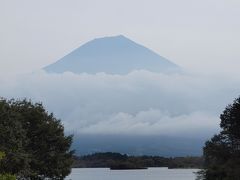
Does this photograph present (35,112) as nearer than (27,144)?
No

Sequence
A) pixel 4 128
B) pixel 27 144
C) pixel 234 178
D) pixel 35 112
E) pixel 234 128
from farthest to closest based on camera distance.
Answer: pixel 234 128, pixel 234 178, pixel 35 112, pixel 27 144, pixel 4 128

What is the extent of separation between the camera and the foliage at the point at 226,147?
7788 cm

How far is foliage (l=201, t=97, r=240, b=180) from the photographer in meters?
77.9

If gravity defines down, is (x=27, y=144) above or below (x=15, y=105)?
below

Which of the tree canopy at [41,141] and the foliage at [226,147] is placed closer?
the tree canopy at [41,141]

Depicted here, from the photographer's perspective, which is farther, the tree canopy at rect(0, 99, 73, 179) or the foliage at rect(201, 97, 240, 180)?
the foliage at rect(201, 97, 240, 180)

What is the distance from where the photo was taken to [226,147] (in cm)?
8219

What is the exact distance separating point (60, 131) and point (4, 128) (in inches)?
547

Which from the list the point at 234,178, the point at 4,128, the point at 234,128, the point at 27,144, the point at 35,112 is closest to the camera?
the point at 4,128

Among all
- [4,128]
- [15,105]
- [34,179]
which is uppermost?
[15,105]

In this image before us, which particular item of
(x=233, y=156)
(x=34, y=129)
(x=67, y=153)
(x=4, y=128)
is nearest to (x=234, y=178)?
(x=233, y=156)

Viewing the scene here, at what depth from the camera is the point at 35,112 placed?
65562 mm

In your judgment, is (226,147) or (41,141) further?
(226,147)

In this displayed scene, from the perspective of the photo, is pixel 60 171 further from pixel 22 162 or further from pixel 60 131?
pixel 22 162
